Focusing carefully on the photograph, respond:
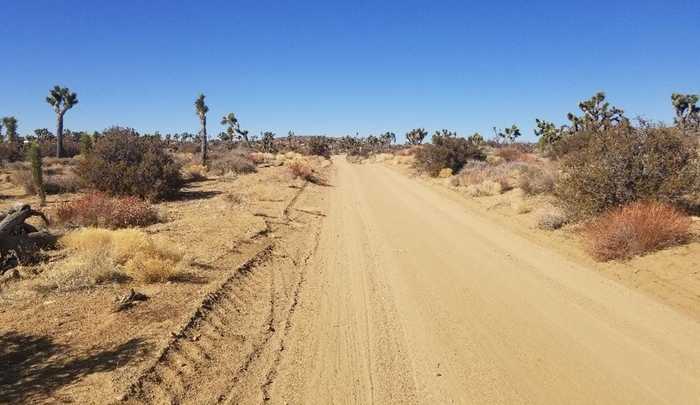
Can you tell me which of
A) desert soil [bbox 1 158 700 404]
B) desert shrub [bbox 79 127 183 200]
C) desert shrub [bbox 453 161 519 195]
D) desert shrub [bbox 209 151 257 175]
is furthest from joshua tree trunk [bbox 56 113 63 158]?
desert soil [bbox 1 158 700 404]

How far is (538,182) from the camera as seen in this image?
66.1 ft

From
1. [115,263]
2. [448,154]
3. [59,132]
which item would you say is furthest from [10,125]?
[115,263]

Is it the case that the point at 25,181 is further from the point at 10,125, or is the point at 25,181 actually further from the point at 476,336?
the point at 10,125

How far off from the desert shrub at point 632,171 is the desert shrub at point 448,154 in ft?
75.4

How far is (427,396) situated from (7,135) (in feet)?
233

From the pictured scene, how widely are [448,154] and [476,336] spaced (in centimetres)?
3106

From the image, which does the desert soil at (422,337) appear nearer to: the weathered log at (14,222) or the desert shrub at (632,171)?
the desert shrub at (632,171)

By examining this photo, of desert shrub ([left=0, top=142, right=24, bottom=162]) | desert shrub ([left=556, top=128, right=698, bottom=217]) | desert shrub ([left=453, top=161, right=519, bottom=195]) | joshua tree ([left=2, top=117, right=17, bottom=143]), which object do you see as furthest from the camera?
joshua tree ([left=2, top=117, right=17, bottom=143])

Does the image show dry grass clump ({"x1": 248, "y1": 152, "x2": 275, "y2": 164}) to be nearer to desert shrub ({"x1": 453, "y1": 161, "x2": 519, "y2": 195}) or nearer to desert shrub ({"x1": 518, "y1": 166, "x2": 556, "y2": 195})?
desert shrub ({"x1": 453, "y1": 161, "x2": 519, "y2": 195})

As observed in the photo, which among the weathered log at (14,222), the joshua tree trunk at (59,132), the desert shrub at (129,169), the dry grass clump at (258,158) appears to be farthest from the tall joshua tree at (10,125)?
the weathered log at (14,222)

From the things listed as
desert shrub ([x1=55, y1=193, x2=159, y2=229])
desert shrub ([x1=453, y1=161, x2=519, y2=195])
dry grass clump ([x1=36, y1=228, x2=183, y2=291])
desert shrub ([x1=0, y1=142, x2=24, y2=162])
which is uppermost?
desert shrub ([x1=0, y1=142, x2=24, y2=162])

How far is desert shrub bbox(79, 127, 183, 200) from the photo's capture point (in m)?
19.0

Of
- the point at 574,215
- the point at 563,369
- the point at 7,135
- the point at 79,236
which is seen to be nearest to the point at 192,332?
the point at 563,369

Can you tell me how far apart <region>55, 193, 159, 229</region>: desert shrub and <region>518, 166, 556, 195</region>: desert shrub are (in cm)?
1493
